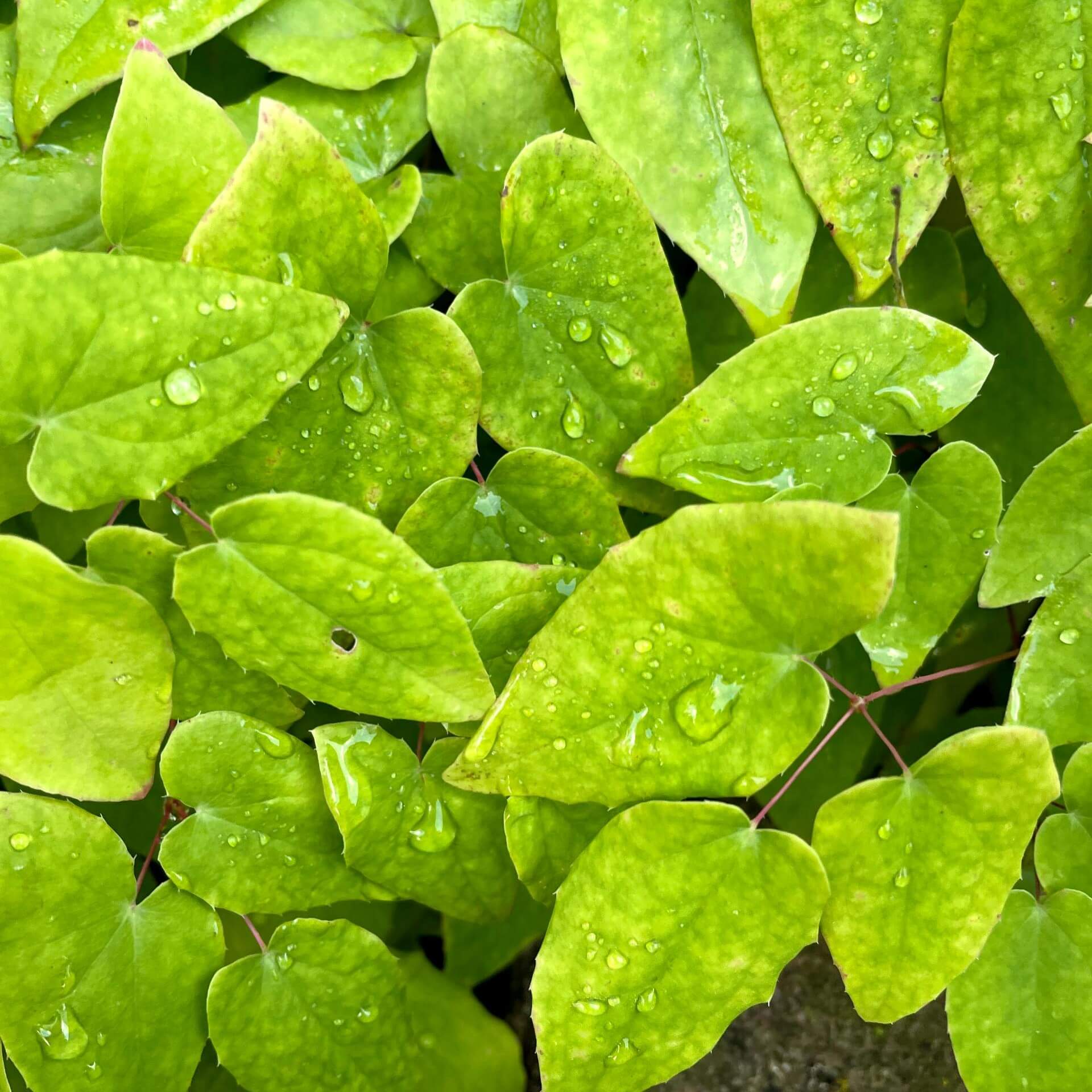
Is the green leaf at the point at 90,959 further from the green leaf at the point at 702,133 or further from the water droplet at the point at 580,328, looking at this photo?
the green leaf at the point at 702,133

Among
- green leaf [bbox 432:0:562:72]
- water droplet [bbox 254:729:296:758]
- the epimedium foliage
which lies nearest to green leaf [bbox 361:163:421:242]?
the epimedium foliage

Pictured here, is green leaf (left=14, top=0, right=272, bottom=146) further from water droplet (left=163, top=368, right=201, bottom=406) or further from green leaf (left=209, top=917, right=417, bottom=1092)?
green leaf (left=209, top=917, right=417, bottom=1092)

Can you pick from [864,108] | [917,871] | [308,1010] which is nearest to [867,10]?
[864,108]

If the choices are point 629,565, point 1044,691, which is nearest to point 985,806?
point 1044,691

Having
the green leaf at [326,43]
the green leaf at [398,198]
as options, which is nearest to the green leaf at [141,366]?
the green leaf at [398,198]

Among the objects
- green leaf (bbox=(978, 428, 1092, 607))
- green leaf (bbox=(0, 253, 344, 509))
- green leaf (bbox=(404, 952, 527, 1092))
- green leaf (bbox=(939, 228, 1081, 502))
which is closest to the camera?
green leaf (bbox=(0, 253, 344, 509))

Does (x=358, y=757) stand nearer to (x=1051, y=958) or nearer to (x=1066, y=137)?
(x=1051, y=958)
